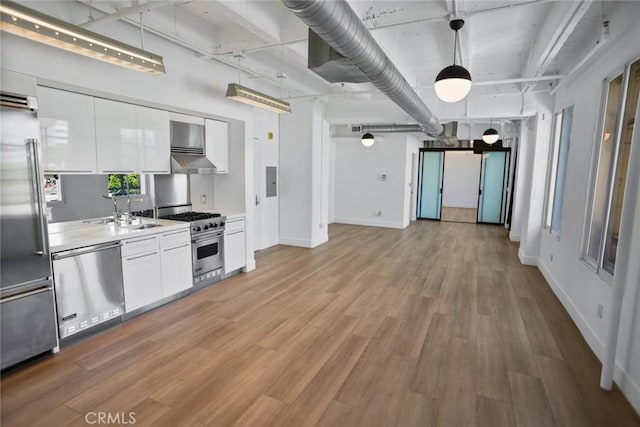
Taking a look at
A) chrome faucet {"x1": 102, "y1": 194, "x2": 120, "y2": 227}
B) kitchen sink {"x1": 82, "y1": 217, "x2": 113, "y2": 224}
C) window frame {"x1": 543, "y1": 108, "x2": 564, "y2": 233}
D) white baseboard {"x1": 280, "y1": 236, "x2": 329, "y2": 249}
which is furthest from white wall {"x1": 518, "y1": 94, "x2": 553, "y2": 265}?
kitchen sink {"x1": 82, "y1": 217, "x2": 113, "y2": 224}

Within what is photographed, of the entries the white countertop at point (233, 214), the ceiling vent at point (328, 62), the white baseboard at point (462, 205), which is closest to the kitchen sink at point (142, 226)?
the white countertop at point (233, 214)

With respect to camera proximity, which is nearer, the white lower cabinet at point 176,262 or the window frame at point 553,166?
the white lower cabinet at point 176,262

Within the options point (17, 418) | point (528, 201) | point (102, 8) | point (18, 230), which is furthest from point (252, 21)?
point (528, 201)

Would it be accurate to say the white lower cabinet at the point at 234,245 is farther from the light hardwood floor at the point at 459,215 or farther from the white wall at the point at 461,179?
the white wall at the point at 461,179

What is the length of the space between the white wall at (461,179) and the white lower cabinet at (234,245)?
11.6 meters

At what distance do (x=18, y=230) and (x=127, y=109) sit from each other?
1.73 metres

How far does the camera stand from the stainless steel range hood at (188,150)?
171 inches

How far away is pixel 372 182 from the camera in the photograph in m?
10.0

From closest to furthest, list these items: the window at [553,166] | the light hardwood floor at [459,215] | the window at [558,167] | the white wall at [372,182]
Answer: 1. the window at [558,167]
2. the window at [553,166]
3. the white wall at [372,182]
4. the light hardwood floor at [459,215]

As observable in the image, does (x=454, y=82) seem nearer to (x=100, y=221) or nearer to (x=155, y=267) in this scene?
(x=155, y=267)

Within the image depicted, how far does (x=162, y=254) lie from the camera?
153 inches

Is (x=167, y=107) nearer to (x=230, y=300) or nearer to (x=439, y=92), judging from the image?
(x=230, y=300)

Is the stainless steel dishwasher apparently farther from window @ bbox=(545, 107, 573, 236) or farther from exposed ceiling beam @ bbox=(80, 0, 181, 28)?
window @ bbox=(545, 107, 573, 236)
